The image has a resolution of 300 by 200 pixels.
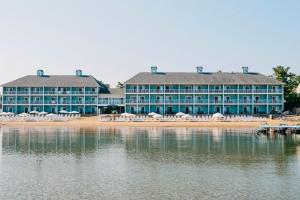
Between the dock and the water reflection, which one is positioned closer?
the water reflection

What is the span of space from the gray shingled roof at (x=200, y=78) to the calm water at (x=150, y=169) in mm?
35707

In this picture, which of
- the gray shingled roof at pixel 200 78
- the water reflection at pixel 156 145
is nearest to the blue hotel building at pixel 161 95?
the gray shingled roof at pixel 200 78

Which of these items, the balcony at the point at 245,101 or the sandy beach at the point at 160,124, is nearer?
the sandy beach at the point at 160,124

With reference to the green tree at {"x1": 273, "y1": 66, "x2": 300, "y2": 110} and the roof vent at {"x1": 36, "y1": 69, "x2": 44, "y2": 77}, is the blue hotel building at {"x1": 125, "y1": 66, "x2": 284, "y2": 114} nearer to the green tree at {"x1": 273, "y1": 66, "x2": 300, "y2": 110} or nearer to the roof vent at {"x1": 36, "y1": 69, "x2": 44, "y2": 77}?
the green tree at {"x1": 273, "y1": 66, "x2": 300, "y2": 110}

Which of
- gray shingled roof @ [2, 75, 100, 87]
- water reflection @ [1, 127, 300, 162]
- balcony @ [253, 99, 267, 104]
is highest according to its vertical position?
gray shingled roof @ [2, 75, 100, 87]

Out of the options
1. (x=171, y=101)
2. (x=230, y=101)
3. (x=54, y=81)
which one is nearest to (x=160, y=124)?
(x=171, y=101)

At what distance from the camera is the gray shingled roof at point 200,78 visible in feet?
264

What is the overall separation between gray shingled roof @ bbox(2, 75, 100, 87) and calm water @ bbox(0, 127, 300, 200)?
38093mm

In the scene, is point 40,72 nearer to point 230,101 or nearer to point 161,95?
point 161,95

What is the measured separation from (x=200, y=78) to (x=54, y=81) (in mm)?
27363

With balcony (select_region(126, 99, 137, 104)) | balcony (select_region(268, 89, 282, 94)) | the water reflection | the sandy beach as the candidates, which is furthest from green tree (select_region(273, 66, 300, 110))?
the water reflection

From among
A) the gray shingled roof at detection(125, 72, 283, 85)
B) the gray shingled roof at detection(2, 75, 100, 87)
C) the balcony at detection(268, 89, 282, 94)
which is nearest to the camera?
→ the gray shingled roof at detection(125, 72, 283, 85)

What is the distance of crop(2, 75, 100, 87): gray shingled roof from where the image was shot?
8250 cm

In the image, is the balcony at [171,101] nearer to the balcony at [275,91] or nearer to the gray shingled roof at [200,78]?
the gray shingled roof at [200,78]
